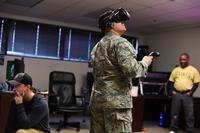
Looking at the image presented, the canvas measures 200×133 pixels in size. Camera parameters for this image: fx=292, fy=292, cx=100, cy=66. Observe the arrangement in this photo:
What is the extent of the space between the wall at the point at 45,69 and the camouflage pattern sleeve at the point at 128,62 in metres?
5.23

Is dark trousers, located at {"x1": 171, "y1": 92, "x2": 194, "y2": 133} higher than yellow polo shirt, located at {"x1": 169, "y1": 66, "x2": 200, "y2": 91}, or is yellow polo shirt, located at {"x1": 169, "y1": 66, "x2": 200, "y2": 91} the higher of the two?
yellow polo shirt, located at {"x1": 169, "y1": 66, "x2": 200, "y2": 91}

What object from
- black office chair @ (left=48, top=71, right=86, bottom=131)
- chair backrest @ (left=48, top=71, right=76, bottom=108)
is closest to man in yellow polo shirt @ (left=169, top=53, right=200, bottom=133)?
black office chair @ (left=48, top=71, right=86, bottom=131)

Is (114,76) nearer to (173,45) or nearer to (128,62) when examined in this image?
(128,62)

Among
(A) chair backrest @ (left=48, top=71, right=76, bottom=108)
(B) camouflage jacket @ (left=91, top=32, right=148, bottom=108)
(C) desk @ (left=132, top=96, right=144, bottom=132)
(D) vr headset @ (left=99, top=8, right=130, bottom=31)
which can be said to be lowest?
(C) desk @ (left=132, top=96, right=144, bottom=132)

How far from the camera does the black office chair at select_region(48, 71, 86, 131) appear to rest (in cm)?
538

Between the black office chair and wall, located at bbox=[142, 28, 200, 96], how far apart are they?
2.84 m

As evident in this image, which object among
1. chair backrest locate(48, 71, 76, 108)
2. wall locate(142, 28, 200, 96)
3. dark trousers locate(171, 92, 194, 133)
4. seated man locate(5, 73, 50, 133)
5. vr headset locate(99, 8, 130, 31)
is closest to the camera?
vr headset locate(99, 8, 130, 31)

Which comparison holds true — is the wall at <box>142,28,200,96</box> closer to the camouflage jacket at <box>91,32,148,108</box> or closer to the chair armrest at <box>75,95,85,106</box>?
the chair armrest at <box>75,95,85,106</box>

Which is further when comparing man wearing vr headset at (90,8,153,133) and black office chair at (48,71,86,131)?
black office chair at (48,71,86,131)

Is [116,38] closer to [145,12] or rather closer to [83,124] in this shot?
[145,12]

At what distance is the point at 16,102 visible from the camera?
217cm

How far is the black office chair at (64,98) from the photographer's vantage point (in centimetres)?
538

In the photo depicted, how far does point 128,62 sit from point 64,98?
→ 4.10m

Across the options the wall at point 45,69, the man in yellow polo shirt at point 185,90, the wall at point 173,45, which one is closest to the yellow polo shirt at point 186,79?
the man in yellow polo shirt at point 185,90
